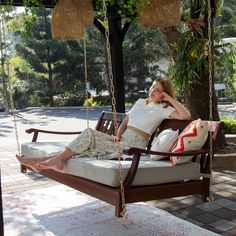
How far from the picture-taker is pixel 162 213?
345cm

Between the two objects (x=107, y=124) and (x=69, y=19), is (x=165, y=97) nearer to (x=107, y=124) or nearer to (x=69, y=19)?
(x=107, y=124)

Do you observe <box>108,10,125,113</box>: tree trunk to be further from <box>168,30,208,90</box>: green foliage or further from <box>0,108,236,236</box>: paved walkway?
<box>0,108,236,236</box>: paved walkway

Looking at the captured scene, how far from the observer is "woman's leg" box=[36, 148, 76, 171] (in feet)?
9.59

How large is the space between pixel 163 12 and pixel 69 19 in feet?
3.30

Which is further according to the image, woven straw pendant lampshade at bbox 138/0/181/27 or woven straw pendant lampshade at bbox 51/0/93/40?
woven straw pendant lampshade at bbox 51/0/93/40

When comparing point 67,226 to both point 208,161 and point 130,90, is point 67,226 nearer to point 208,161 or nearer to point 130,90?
point 208,161

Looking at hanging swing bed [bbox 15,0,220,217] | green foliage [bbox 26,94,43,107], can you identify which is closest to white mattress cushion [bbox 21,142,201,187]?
hanging swing bed [bbox 15,0,220,217]

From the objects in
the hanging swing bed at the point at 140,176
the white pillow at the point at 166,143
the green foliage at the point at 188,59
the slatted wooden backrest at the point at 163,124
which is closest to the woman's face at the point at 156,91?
the slatted wooden backrest at the point at 163,124

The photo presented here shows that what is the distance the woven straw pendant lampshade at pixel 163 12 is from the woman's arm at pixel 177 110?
844 mm

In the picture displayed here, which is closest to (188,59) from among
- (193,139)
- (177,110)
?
(177,110)

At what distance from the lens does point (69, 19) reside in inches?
166

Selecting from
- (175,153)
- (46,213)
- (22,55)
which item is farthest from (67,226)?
(22,55)

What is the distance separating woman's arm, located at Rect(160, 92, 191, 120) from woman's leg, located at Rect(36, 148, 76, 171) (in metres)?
0.94

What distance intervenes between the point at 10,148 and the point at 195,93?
408 centimetres
